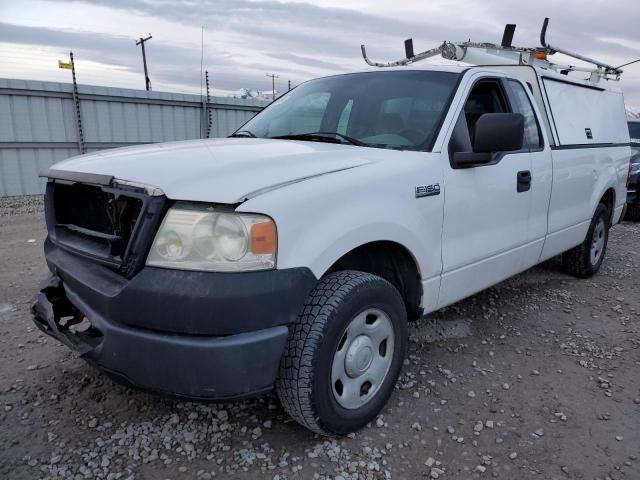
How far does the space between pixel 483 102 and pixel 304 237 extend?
2.03 m

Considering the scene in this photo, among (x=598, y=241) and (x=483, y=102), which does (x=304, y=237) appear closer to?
(x=483, y=102)

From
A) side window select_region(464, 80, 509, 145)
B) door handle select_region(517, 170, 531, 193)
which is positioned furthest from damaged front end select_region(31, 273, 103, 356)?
door handle select_region(517, 170, 531, 193)

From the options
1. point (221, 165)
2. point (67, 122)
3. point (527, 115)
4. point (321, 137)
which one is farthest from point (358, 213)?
point (67, 122)

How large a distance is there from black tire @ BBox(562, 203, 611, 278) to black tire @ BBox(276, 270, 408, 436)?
3.43 metres

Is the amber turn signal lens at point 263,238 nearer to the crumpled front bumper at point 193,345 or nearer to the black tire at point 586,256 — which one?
the crumpled front bumper at point 193,345

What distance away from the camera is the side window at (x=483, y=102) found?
323 cm

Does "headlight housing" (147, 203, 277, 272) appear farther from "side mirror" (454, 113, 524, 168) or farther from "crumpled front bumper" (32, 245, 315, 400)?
"side mirror" (454, 113, 524, 168)

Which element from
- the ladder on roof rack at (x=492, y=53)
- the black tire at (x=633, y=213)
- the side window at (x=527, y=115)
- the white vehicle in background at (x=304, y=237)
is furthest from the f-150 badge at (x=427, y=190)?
the black tire at (x=633, y=213)

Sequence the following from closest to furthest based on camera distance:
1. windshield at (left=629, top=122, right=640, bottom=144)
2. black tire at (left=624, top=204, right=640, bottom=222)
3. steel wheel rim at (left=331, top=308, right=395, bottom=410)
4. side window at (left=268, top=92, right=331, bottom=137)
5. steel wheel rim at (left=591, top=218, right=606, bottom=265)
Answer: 1. steel wheel rim at (left=331, top=308, right=395, bottom=410)
2. side window at (left=268, top=92, right=331, bottom=137)
3. steel wheel rim at (left=591, top=218, right=606, bottom=265)
4. black tire at (left=624, top=204, right=640, bottom=222)
5. windshield at (left=629, top=122, right=640, bottom=144)

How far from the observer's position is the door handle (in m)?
3.40

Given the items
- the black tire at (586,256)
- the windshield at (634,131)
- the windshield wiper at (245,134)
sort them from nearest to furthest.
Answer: the windshield wiper at (245,134) < the black tire at (586,256) < the windshield at (634,131)

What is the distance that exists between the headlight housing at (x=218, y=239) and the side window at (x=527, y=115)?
2.50 metres

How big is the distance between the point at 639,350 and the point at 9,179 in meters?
10.6

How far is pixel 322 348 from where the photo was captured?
6.97 feet
